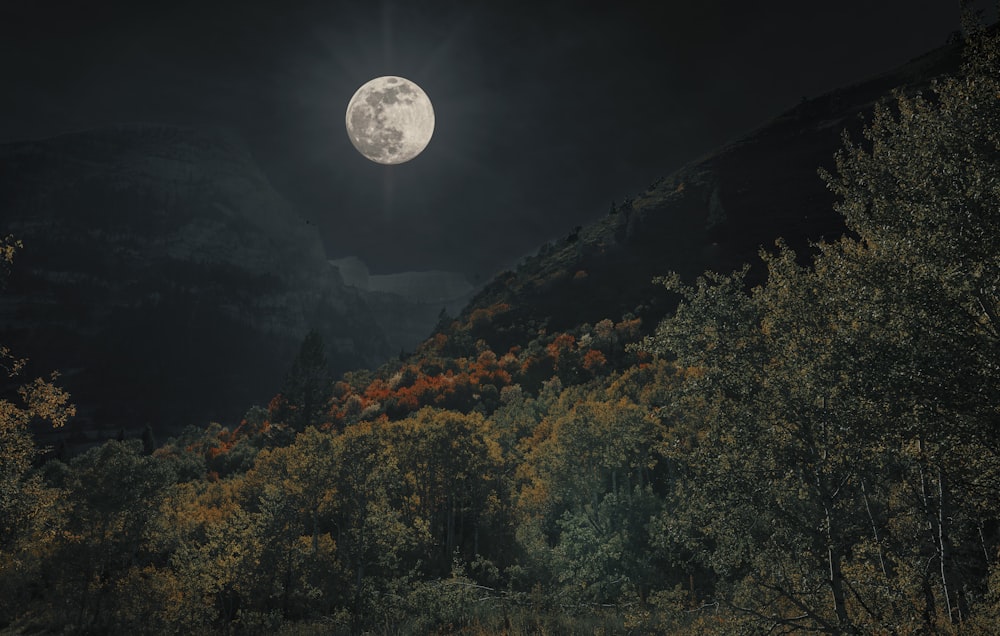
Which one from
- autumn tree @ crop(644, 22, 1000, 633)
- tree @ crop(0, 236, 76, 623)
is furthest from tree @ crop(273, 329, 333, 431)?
autumn tree @ crop(644, 22, 1000, 633)

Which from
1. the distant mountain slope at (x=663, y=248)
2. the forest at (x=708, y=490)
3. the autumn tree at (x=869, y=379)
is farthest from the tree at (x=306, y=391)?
the autumn tree at (x=869, y=379)

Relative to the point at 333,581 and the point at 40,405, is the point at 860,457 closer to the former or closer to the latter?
the point at 40,405

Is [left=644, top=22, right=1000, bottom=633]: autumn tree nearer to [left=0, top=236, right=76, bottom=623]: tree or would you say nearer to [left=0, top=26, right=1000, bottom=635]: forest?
[left=0, top=26, right=1000, bottom=635]: forest

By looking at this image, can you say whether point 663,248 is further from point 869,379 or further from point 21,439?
point 21,439

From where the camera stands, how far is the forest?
11.6m

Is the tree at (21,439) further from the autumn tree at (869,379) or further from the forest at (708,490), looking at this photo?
the autumn tree at (869,379)

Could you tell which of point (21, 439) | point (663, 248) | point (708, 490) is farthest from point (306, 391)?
point (663, 248)

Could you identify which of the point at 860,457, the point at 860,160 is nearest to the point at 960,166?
the point at 860,160

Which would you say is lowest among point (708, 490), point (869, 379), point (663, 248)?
point (708, 490)

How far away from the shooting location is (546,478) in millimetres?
48688

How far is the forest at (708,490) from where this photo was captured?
38.1 ft

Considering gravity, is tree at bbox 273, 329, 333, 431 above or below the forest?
above

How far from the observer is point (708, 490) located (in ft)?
47.6

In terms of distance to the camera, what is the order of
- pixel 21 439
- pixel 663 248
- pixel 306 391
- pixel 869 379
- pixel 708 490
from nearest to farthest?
1. pixel 869 379
2. pixel 708 490
3. pixel 21 439
4. pixel 306 391
5. pixel 663 248
